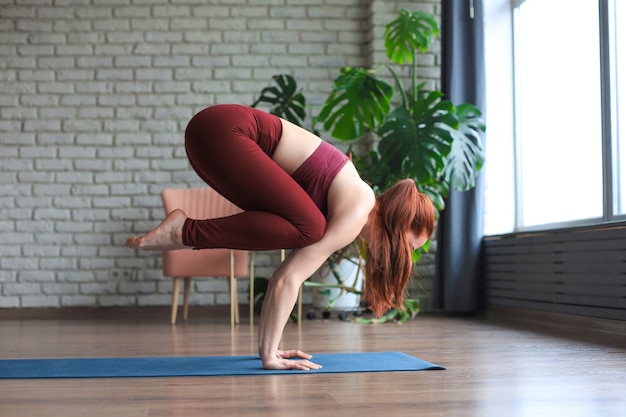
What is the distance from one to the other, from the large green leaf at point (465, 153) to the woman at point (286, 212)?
2437 mm

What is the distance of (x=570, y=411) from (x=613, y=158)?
2.65 m

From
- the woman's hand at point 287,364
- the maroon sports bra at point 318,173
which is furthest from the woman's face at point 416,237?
the woman's hand at point 287,364

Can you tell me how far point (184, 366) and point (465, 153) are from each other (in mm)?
2929

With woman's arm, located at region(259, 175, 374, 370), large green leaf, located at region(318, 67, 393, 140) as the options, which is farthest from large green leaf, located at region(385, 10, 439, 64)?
woman's arm, located at region(259, 175, 374, 370)

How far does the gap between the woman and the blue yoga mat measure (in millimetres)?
160

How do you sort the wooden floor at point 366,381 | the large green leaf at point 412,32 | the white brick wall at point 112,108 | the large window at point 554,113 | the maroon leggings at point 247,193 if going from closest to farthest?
the wooden floor at point 366,381 → the maroon leggings at point 247,193 → the large window at point 554,113 → the large green leaf at point 412,32 → the white brick wall at point 112,108

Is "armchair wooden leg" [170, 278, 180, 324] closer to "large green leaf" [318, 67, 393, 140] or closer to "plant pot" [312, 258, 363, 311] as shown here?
"plant pot" [312, 258, 363, 311]

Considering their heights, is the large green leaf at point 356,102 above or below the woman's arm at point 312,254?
above

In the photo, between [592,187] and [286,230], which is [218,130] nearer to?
[286,230]

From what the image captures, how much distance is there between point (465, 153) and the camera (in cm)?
530

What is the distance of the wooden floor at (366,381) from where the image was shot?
2059 mm

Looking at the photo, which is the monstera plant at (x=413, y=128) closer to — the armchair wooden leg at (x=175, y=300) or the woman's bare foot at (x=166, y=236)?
the armchair wooden leg at (x=175, y=300)

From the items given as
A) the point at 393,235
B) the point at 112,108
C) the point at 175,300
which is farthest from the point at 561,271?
the point at 112,108

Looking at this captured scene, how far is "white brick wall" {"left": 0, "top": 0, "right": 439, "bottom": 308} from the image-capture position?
6.03 meters
